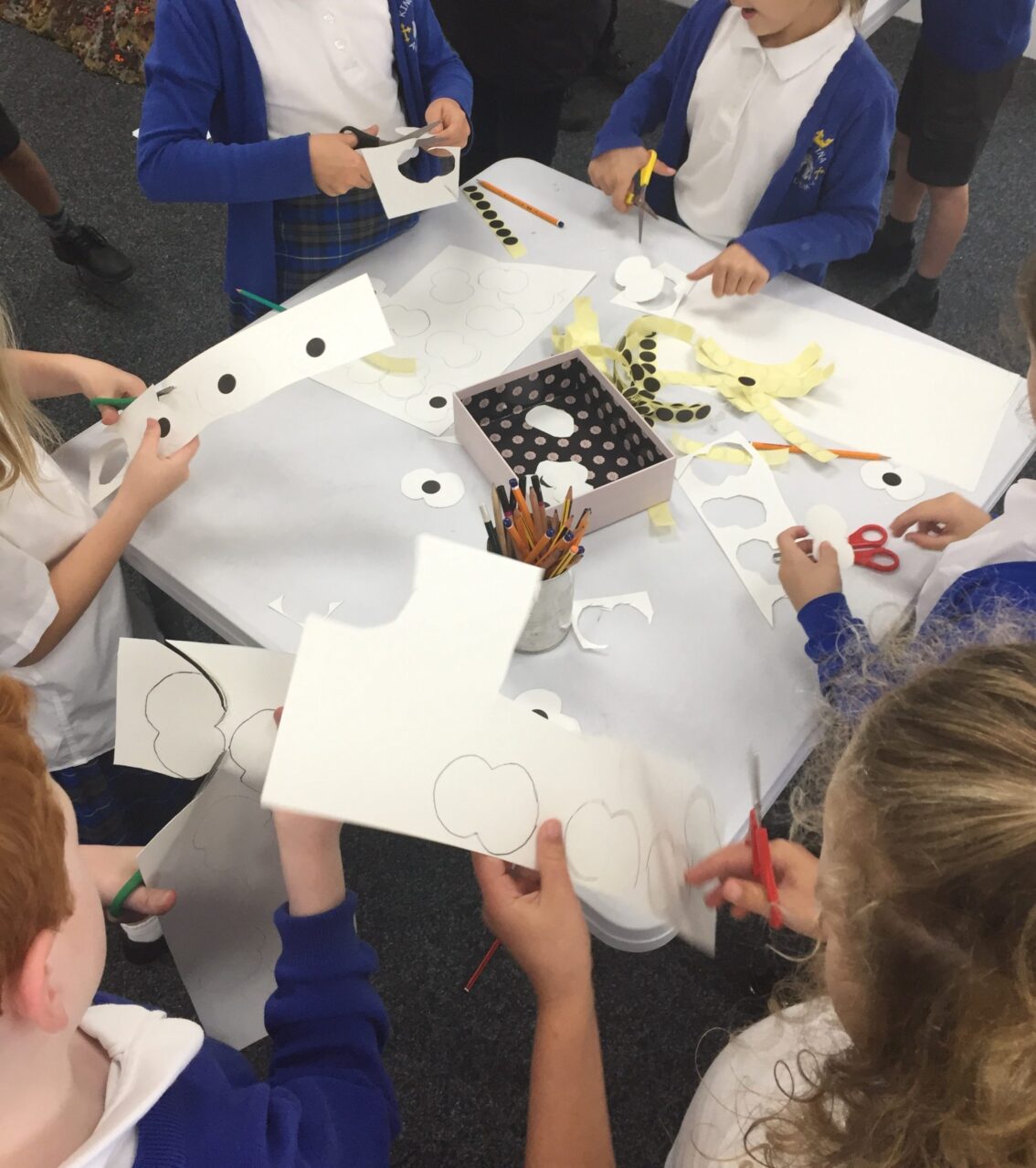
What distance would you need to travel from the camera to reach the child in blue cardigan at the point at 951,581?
0.77m

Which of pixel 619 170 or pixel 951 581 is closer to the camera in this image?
pixel 951 581

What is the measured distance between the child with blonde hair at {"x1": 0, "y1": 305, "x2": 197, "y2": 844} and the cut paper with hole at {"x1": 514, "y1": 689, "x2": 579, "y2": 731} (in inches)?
15.9

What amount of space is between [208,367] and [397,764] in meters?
0.49

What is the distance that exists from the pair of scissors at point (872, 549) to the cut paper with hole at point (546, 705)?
0.33 metres

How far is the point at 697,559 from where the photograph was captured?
34.8 inches

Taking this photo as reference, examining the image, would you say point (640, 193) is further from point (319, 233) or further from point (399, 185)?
point (319, 233)

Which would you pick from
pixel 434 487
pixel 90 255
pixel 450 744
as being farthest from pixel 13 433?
pixel 90 255

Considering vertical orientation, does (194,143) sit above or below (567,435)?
above

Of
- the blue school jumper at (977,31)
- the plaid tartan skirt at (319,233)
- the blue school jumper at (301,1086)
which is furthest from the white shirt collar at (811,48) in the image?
the blue school jumper at (301,1086)

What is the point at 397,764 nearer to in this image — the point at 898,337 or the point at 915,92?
the point at 898,337

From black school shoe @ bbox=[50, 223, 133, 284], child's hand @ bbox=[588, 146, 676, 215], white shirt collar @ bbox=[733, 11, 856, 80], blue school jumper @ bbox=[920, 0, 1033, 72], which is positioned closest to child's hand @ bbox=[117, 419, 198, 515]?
child's hand @ bbox=[588, 146, 676, 215]

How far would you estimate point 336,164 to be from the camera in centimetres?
109

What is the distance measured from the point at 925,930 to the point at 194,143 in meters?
1.14

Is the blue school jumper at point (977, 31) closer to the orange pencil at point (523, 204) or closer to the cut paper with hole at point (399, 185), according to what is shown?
the orange pencil at point (523, 204)
